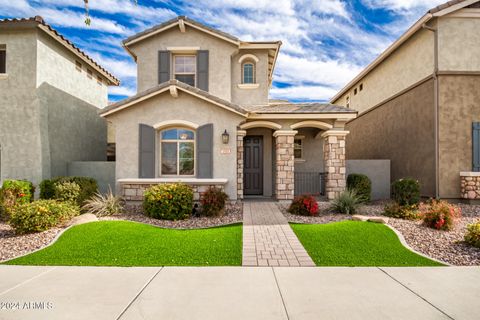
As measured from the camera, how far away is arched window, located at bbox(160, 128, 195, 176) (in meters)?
10.9

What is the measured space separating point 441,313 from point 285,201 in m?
8.19

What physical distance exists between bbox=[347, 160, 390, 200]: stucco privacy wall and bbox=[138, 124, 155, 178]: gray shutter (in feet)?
31.6

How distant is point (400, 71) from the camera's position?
14172mm

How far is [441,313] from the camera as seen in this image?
334cm

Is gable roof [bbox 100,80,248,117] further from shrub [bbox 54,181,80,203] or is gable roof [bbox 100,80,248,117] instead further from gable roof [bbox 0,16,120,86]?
gable roof [bbox 0,16,120,86]

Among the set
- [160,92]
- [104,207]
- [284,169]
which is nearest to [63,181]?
[104,207]

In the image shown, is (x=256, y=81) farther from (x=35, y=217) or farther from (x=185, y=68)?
(x=35, y=217)

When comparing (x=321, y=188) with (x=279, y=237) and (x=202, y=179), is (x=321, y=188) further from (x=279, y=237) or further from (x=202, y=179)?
(x=279, y=237)

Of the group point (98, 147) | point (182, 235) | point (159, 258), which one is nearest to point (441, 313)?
point (159, 258)

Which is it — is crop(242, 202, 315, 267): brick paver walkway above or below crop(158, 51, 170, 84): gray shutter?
below

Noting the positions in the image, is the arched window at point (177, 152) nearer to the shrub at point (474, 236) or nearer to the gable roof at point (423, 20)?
the shrub at point (474, 236)

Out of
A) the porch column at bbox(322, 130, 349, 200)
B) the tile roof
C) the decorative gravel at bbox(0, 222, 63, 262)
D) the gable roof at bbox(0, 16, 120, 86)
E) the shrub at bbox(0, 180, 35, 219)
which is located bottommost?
the decorative gravel at bbox(0, 222, 63, 262)

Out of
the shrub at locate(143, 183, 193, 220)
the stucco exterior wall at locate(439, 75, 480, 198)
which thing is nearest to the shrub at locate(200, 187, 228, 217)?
the shrub at locate(143, 183, 193, 220)

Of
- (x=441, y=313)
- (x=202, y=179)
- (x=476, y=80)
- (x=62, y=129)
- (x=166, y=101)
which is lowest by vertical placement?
(x=441, y=313)
